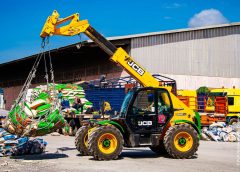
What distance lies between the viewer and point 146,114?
38.8ft

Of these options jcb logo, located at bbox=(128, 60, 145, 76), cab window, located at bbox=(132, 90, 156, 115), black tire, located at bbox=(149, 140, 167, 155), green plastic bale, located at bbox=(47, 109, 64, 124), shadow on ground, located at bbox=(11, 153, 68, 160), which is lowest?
shadow on ground, located at bbox=(11, 153, 68, 160)

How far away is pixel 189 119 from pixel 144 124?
1655 millimetres

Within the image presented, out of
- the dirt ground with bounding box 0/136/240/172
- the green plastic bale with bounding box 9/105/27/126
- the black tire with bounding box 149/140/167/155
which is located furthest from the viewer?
the black tire with bounding box 149/140/167/155

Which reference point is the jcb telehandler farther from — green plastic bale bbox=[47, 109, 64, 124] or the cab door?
green plastic bale bbox=[47, 109, 64, 124]

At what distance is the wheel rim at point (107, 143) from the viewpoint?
11203mm

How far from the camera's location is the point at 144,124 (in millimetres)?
11797

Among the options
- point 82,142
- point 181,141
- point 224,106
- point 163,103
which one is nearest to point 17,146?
point 82,142

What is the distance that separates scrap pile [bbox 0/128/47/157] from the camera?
12.7m

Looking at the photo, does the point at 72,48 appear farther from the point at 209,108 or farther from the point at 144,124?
the point at 144,124

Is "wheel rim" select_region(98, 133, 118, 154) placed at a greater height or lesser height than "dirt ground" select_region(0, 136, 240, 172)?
greater

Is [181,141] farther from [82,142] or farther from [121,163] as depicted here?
[82,142]

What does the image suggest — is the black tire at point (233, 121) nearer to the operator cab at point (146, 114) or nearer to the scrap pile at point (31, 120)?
the operator cab at point (146, 114)

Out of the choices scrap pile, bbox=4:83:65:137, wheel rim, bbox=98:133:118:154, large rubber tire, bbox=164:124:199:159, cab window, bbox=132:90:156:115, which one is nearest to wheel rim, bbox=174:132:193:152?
large rubber tire, bbox=164:124:199:159

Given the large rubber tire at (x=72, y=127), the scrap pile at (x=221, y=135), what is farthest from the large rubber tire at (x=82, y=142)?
the large rubber tire at (x=72, y=127)
